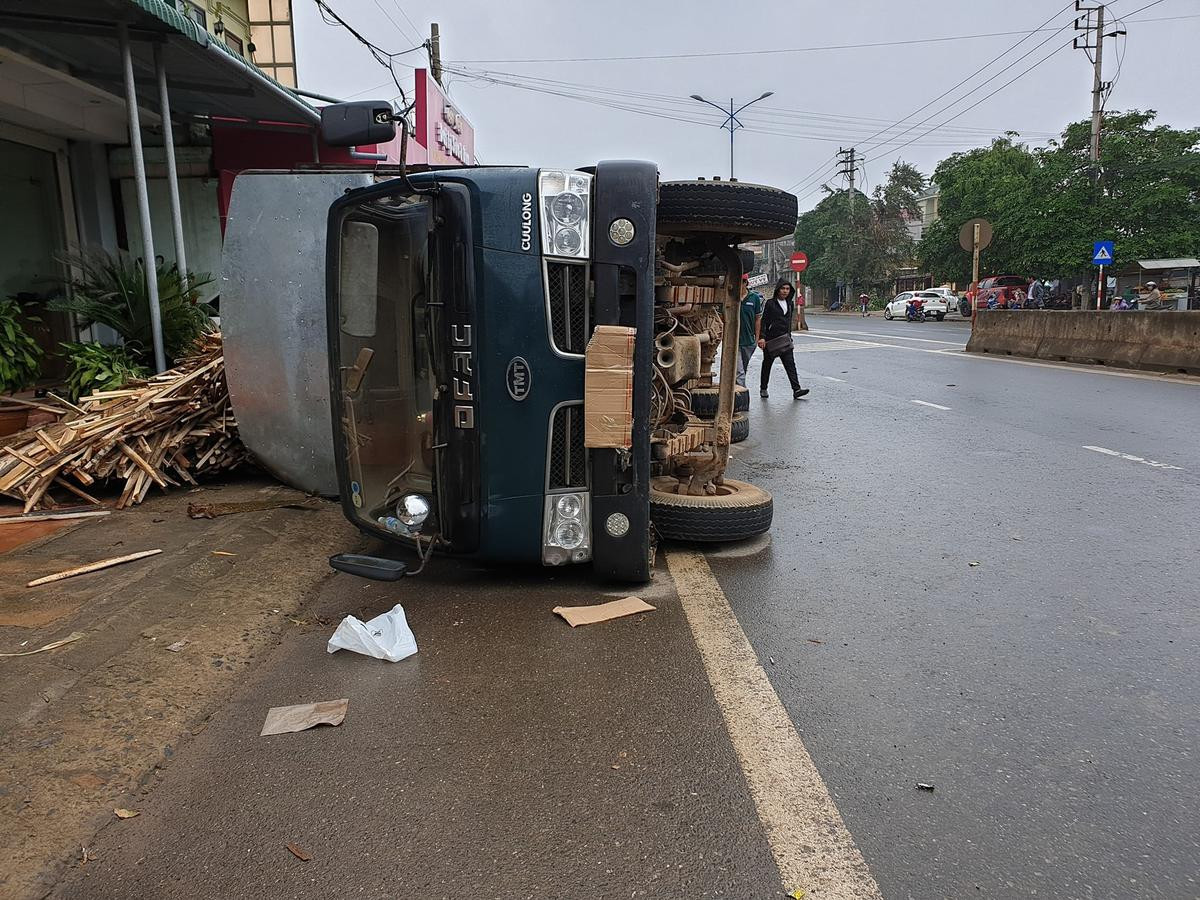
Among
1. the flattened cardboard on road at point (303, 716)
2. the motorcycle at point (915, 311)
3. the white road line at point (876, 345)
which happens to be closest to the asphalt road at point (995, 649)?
the flattened cardboard on road at point (303, 716)

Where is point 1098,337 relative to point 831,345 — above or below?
above

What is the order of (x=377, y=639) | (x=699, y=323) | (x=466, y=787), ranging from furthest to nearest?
(x=699, y=323), (x=377, y=639), (x=466, y=787)

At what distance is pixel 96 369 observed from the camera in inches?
267

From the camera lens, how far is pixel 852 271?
203ft

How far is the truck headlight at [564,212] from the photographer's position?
152 inches

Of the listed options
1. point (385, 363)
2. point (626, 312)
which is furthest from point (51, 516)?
point (626, 312)

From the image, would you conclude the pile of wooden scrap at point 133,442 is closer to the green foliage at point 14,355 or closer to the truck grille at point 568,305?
the green foliage at point 14,355

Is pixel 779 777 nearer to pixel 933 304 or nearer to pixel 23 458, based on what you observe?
pixel 23 458

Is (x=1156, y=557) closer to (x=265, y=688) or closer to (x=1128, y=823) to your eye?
(x=1128, y=823)

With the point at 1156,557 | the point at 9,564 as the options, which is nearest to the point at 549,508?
the point at 9,564

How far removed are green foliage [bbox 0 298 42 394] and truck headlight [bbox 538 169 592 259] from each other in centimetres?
647

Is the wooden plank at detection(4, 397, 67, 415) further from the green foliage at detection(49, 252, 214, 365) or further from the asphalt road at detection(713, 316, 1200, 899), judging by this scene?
the asphalt road at detection(713, 316, 1200, 899)

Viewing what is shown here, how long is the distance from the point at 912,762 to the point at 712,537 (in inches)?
92.8

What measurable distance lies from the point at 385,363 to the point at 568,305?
3.79 feet
